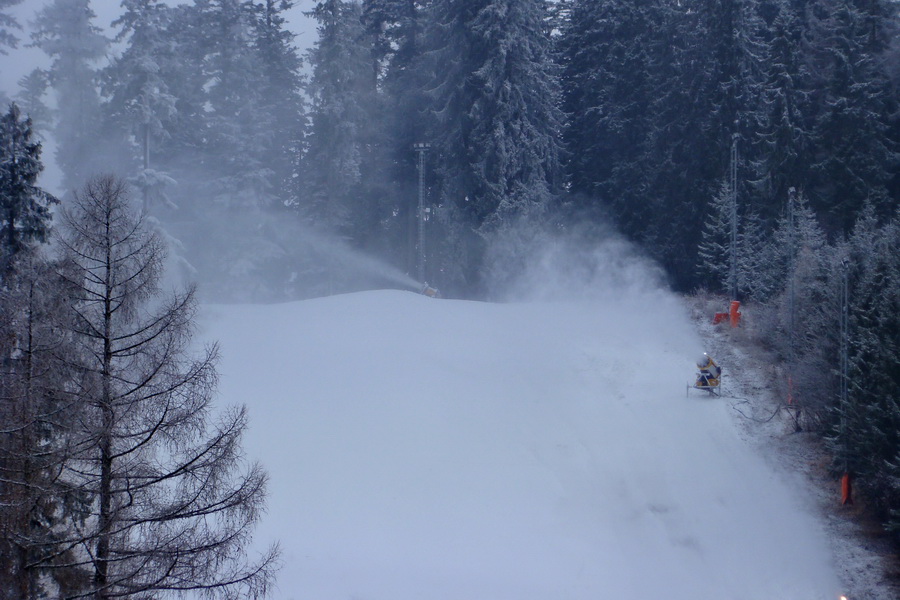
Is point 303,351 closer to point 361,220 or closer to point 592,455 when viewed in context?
point 592,455

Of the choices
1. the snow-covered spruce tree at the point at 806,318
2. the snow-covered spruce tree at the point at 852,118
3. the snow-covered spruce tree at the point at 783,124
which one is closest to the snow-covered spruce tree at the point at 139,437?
the snow-covered spruce tree at the point at 806,318

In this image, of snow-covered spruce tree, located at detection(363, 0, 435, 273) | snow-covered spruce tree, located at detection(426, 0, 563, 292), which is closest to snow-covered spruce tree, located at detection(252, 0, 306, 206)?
snow-covered spruce tree, located at detection(363, 0, 435, 273)

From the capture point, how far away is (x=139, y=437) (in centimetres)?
984

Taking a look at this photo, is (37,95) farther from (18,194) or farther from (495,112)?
(18,194)

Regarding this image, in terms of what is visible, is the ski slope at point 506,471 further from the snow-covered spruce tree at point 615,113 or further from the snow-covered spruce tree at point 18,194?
the snow-covered spruce tree at point 615,113

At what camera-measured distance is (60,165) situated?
45156 millimetres

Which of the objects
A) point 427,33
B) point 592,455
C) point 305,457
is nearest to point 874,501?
point 592,455

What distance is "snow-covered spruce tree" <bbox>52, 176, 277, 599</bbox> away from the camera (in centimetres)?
946

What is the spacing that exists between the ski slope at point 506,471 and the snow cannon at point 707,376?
375 millimetres

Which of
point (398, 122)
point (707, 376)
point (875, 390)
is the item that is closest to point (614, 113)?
point (398, 122)

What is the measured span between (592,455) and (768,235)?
16602 mm

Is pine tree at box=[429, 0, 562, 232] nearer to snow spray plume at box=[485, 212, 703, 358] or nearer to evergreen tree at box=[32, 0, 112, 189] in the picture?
snow spray plume at box=[485, 212, 703, 358]

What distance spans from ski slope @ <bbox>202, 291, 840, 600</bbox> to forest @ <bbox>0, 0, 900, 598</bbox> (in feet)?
8.70

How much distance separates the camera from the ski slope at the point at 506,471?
15547mm
